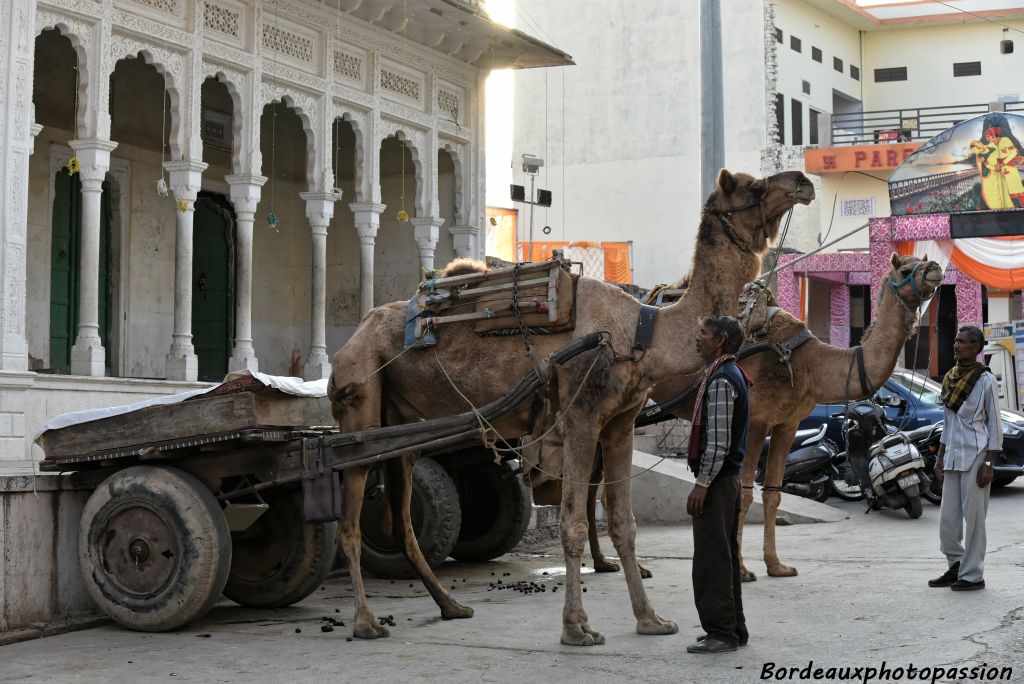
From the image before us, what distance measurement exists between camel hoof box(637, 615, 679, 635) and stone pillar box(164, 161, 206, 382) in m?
9.74

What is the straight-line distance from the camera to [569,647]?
7.07 meters

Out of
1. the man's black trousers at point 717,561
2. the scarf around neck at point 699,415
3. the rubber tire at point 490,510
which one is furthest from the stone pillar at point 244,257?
the man's black trousers at point 717,561

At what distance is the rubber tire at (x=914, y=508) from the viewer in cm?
1484

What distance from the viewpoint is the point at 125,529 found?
8102 millimetres

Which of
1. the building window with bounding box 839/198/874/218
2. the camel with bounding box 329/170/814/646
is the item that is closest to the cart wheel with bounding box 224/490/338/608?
the camel with bounding box 329/170/814/646

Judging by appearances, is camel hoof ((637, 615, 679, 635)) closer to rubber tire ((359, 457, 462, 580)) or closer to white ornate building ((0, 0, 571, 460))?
rubber tire ((359, 457, 462, 580))

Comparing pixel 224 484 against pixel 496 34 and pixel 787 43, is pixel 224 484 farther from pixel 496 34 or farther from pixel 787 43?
pixel 787 43

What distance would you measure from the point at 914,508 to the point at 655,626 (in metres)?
8.41

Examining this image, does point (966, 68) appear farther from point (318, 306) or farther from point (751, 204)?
point (751, 204)

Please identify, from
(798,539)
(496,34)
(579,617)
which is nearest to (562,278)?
(579,617)

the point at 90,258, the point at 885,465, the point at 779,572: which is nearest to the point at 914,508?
the point at 885,465

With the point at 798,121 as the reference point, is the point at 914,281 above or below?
below

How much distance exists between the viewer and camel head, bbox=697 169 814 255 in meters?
7.83

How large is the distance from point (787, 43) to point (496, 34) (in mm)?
26410
